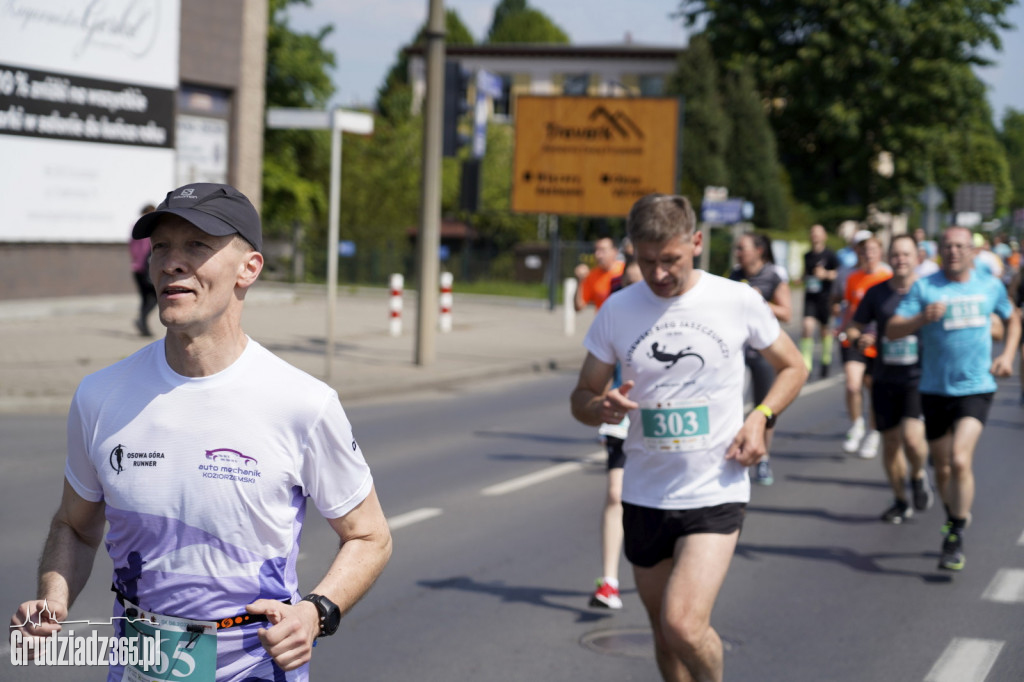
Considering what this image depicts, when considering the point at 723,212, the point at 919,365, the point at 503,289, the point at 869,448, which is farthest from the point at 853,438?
the point at 503,289

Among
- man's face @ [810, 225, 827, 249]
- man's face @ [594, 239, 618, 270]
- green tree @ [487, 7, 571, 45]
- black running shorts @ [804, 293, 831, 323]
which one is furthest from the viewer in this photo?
green tree @ [487, 7, 571, 45]

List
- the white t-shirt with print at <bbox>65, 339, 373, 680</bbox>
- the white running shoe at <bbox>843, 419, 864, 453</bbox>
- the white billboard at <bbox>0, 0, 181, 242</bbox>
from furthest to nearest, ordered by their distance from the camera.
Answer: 1. the white billboard at <bbox>0, 0, 181, 242</bbox>
2. the white running shoe at <bbox>843, 419, 864, 453</bbox>
3. the white t-shirt with print at <bbox>65, 339, 373, 680</bbox>

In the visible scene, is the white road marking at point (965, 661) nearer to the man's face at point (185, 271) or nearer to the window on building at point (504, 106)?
the man's face at point (185, 271)

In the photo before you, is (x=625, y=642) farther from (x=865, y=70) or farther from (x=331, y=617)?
(x=865, y=70)

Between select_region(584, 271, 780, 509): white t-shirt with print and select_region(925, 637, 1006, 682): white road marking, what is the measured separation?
149 centimetres

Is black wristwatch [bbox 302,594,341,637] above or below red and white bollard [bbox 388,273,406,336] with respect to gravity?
above

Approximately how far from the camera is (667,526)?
4.59 meters

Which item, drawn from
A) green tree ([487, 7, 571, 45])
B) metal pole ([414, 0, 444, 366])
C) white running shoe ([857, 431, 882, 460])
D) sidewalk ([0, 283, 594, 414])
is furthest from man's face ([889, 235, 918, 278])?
green tree ([487, 7, 571, 45])

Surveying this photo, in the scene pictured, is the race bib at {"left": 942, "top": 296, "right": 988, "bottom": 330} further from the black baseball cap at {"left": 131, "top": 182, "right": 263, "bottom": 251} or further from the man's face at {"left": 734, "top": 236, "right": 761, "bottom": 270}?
the black baseball cap at {"left": 131, "top": 182, "right": 263, "bottom": 251}

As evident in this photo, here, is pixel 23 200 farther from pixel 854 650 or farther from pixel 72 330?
pixel 854 650

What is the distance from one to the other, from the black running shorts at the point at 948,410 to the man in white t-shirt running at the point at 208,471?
552cm

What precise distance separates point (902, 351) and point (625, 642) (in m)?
3.57

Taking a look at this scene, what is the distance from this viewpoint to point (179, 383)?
109 inches

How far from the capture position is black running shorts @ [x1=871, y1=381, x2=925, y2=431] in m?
8.52
